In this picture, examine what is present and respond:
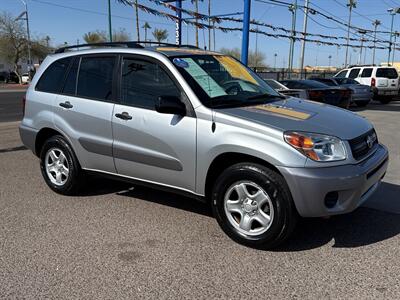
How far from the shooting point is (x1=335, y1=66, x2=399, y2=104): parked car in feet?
68.0

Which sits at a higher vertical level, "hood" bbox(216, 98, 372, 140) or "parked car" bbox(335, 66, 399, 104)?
"hood" bbox(216, 98, 372, 140)

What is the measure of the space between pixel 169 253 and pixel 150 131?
1.26 metres

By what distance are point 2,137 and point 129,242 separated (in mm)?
6674

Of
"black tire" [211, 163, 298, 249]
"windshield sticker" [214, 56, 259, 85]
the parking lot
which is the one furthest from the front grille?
"windshield sticker" [214, 56, 259, 85]

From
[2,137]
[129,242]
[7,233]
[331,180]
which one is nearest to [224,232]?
[129,242]

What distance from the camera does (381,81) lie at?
20.8 m

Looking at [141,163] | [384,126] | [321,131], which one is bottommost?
[384,126]

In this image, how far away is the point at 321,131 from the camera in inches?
147

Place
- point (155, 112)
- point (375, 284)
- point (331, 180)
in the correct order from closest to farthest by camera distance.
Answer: point (375, 284) → point (331, 180) → point (155, 112)

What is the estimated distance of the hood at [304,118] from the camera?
12.4 ft

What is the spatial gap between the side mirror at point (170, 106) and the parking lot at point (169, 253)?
1168 millimetres

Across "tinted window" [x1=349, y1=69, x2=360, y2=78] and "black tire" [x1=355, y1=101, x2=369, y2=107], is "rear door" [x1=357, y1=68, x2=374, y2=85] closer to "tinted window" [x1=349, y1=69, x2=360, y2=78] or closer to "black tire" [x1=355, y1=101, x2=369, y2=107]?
"tinted window" [x1=349, y1=69, x2=360, y2=78]

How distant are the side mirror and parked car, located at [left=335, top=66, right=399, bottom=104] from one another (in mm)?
18845

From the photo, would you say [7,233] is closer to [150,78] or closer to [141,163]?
[141,163]
